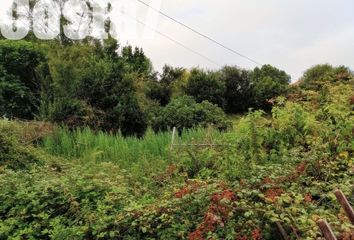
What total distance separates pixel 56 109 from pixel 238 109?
429 inches

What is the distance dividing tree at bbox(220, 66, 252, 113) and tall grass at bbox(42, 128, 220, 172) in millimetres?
11568

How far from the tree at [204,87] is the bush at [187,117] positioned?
544 centimetres

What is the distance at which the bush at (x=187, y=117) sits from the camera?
11.9m

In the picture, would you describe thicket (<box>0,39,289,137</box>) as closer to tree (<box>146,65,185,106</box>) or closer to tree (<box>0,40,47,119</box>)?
tree (<box>0,40,47,119</box>)

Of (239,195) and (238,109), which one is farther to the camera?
(238,109)

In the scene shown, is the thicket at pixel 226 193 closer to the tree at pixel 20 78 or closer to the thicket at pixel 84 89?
the thicket at pixel 84 89

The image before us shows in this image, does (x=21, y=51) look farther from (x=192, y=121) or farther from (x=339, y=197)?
(x=339, y=197)

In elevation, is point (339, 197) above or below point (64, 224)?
above

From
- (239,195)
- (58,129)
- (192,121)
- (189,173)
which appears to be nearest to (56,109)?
(58,129)

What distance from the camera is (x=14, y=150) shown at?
245 inches

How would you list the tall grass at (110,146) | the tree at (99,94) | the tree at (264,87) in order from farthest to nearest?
the tree at (264,87), the tree at (99,94), the tall grass at (110,146)

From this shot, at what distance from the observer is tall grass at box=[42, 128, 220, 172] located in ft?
24.6

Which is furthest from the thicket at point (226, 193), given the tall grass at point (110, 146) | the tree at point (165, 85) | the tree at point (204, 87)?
the tree at point (165, 85)

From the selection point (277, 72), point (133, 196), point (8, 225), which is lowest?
point (8, 225)
